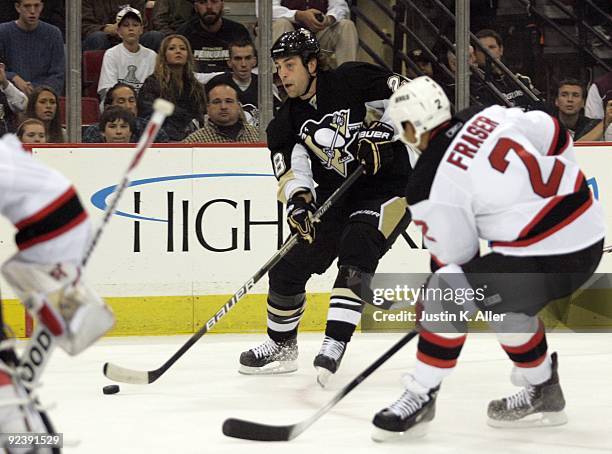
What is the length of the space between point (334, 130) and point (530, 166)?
1172 mm

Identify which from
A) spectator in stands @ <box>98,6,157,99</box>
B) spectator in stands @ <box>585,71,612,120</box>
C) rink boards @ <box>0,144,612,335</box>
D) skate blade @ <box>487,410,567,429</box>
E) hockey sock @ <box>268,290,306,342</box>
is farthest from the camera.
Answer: spectator in stands @ <box>585,71,612,120</box>

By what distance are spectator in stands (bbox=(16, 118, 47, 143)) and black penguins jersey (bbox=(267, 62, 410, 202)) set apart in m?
1.54

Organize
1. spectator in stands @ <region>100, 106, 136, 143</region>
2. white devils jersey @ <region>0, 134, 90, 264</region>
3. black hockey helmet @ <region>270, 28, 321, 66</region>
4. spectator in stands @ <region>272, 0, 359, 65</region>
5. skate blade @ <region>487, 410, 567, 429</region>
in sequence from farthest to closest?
spectator in stands @ <region>272, 0, 359, 65</region>
spectator in stands @ <region>100, 106, 136, 143</region>
black hockey helmet @ <region>270, 28, 321, 66</region>
skate blade @ <region>487, 410, 567, 429</region>
white devils jersey @ <region>0, 134, 90, 264</region>

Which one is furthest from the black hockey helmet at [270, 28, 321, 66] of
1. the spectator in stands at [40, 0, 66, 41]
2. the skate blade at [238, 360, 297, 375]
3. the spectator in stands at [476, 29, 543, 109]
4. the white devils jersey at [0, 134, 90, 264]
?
the white devils jersey at [0, 134, 90, 264]

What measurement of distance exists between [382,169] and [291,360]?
80 centimetres

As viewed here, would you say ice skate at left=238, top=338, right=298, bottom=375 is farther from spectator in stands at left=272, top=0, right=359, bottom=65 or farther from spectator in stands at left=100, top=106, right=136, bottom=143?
spectator in stands at left=272, top=0, right=359, bottom=65

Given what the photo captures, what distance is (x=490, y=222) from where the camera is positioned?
2.89 m

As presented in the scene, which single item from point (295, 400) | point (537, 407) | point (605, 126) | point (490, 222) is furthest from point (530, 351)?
point (605, 126)

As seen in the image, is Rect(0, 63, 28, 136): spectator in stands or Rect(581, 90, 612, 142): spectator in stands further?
Rect(581, 90, 612, 142): spectator in stands

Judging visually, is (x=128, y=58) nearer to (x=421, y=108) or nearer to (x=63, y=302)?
(x=421, y=108)

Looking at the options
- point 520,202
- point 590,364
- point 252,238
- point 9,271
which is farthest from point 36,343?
point 252,238

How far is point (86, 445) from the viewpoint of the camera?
2924 mm

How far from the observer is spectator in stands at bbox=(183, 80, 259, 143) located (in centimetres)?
527

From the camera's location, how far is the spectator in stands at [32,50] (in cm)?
516
